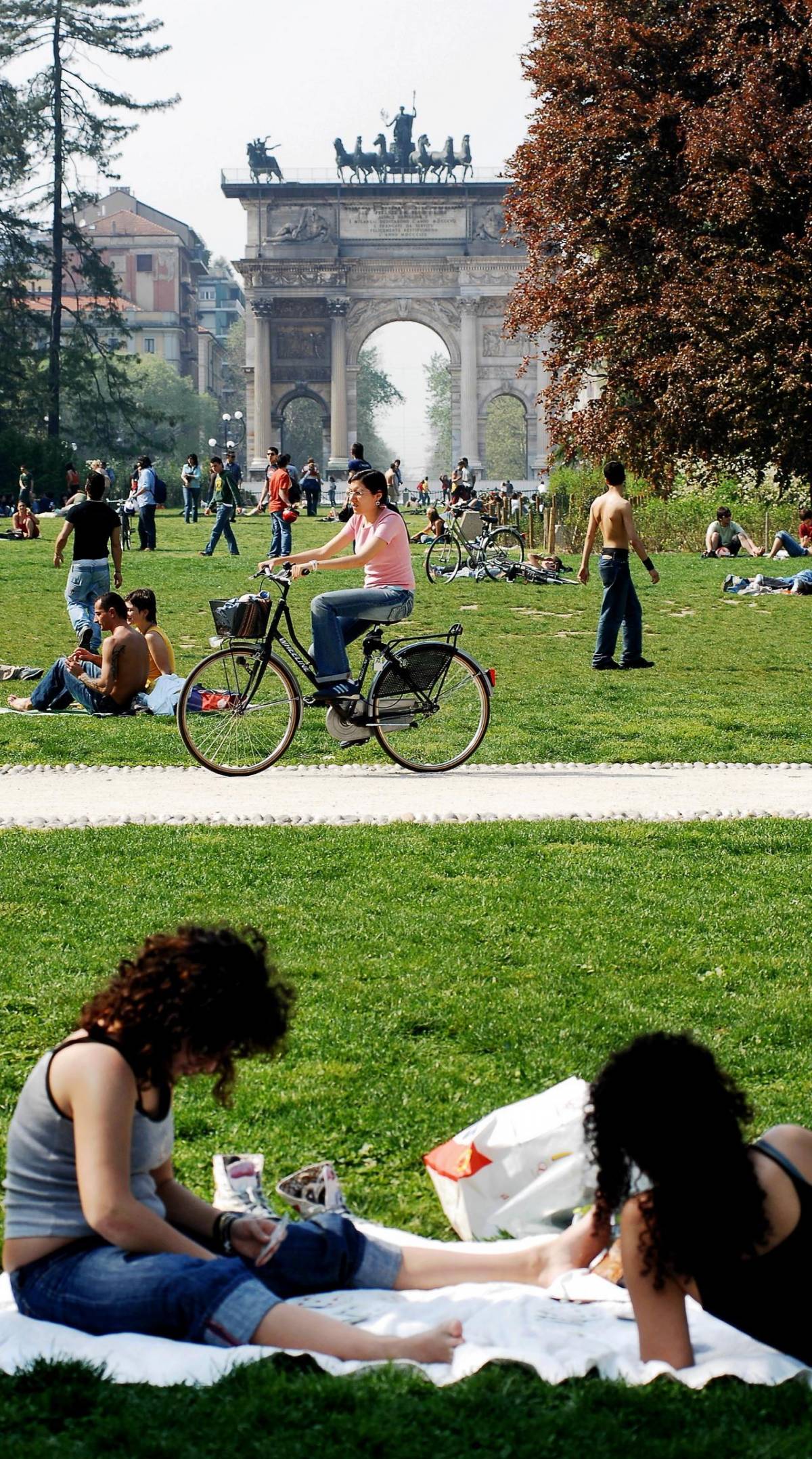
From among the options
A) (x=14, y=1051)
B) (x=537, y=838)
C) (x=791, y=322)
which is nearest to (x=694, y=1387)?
(x=14, y=1051)

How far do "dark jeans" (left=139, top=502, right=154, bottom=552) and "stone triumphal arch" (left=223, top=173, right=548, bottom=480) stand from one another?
183 feet

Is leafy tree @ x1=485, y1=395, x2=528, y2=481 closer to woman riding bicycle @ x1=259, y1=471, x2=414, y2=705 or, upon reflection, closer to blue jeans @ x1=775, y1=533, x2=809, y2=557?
blue jeans @ x1=775, y1=533, x2=809, y2=557

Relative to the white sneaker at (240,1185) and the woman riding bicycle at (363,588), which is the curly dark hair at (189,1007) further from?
the woman riding bicycle at (363,588)

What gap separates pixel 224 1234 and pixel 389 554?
648 centimetres

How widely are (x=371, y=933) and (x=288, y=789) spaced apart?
341cm

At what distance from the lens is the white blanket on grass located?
327 centimetres

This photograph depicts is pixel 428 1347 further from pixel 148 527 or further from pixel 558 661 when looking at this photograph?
pixel 148 527

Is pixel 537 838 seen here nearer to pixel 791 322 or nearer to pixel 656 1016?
pixel 656 1016

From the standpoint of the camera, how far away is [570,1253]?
3.70m

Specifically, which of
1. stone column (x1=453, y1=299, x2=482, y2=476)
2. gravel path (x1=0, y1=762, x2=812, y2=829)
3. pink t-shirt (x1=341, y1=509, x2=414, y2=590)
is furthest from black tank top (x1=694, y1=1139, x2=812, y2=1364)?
stone column (x1=453, y1=299, x2=482, y2=476)

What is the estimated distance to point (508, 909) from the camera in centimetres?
679

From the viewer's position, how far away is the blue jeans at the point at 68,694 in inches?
500

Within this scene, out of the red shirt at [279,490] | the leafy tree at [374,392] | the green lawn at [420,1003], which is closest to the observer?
the green lawn at [420,1003]

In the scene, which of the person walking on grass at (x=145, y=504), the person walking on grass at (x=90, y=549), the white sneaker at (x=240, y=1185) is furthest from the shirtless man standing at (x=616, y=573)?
the person walking on grass at (x=145, y=504)
